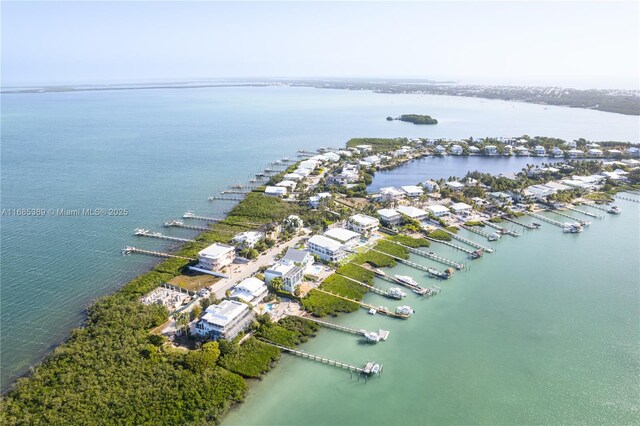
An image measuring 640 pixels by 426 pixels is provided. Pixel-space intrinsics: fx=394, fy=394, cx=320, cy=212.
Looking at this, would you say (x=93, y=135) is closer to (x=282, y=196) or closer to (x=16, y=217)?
(x=16, y=217)

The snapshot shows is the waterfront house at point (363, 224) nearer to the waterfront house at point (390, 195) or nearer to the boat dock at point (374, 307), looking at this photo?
the waterfront house at point (390, 195)

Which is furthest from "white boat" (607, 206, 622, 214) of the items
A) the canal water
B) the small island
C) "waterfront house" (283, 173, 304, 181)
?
the small island

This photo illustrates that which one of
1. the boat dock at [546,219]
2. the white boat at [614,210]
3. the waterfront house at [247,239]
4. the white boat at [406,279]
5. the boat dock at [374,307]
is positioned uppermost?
the white boat at [614,210]

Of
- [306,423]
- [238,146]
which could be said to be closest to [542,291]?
[306,423]

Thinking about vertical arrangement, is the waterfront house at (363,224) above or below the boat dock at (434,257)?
above

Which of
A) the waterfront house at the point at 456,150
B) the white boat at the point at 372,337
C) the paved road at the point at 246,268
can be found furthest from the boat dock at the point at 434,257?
the waterfront house at the point at 456,150

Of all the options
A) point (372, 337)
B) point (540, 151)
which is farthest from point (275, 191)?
point (540, 151)

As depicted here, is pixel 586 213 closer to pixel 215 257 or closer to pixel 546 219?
pixel 546 219
